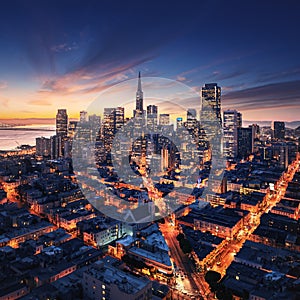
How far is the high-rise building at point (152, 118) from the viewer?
79.5 ft

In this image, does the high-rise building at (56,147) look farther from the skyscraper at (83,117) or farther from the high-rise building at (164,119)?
the high-rise building at (164,119)

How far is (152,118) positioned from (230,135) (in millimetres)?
7803

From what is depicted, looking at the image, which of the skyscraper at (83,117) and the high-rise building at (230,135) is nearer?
the high-rise building at (230,135)

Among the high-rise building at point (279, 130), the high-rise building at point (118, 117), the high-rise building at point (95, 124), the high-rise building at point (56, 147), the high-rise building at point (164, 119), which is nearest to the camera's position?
the high-rise building at point (56, 147)

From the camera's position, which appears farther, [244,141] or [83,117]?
[83,117]

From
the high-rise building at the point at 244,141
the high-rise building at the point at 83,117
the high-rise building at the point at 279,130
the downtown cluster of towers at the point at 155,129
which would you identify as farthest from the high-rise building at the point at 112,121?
the high-rise building at the point at 279,130

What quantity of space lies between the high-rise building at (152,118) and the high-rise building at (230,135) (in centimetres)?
623

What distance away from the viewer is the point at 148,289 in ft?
12.2

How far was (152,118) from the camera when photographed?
25578mm

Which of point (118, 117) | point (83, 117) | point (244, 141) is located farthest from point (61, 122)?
point (244, 141)

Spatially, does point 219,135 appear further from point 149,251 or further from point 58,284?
point 58,284

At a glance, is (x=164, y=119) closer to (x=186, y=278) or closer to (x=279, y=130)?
(x=279, y=130)

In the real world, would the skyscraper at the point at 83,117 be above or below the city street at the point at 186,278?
above

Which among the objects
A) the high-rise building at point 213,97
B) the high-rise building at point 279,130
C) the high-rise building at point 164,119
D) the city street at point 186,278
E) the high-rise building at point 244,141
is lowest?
the city street at point 186,278
